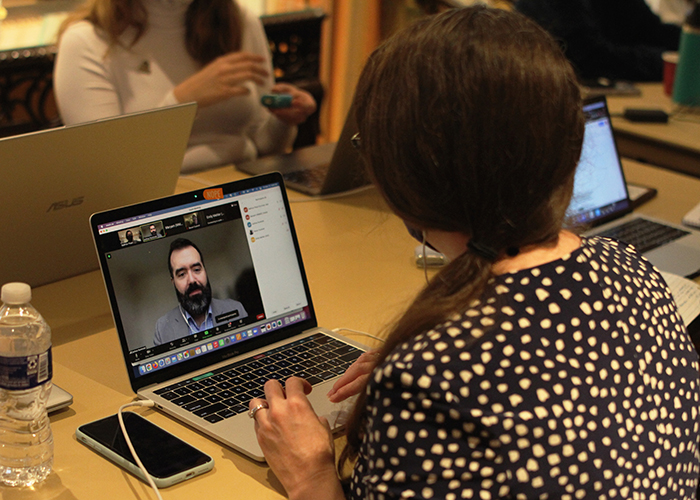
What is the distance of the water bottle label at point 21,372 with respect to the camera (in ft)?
2.71

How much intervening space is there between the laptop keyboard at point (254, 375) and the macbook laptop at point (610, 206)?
2.40ft

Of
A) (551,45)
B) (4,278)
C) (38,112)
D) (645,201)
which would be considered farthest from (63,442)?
(38,112)

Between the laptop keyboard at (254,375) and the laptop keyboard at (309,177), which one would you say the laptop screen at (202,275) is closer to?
the laptop keyboard at (254,375)

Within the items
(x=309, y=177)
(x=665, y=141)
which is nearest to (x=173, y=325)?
(x=309, y=177)

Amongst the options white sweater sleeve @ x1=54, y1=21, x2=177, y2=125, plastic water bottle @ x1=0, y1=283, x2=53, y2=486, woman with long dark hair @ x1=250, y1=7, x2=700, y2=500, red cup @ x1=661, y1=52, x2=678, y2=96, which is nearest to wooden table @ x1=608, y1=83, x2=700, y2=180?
red cup @ x1=661, y1=52, x2=678, y2=96

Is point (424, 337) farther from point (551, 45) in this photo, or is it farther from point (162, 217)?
point (162, 217)

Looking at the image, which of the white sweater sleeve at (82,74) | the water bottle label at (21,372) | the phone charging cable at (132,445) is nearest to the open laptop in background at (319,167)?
the white sweater sleeve at (82,74)

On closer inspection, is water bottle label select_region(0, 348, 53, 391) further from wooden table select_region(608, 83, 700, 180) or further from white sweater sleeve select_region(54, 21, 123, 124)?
wooden table select_region(608, 83, 700, 180)

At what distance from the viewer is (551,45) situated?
2.45ft

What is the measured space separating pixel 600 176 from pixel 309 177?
0.69 metres

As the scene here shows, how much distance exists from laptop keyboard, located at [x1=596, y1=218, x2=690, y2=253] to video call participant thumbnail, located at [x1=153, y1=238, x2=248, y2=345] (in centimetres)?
94

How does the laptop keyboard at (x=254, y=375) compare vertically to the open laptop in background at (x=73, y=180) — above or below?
below

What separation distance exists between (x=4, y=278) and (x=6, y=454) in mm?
475

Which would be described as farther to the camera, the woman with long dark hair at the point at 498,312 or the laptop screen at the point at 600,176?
the laptop screen at the point at 600,176
